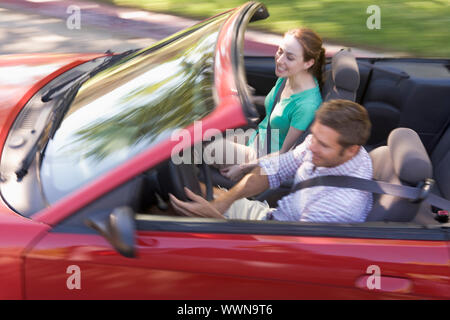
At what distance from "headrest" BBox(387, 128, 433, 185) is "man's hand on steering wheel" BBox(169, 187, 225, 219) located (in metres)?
0.78

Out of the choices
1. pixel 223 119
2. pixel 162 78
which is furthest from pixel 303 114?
pixel 223 119

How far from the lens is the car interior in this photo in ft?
7.28

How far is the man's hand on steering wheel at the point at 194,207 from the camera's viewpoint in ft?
7.35

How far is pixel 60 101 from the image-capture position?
8.72ft

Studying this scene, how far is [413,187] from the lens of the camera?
7.36 feet

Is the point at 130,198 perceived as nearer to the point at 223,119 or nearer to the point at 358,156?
the point at 223,119

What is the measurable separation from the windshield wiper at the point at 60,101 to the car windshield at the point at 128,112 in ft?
0.14

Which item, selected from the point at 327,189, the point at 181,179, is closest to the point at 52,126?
the point at 181,179

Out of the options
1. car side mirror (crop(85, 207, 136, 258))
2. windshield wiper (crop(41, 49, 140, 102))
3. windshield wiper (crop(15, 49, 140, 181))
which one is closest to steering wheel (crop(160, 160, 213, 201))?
car side mirror (crop(85, 207, 136, 258))

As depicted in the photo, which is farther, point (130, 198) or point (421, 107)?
point (421, 107)

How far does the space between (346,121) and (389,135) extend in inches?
21.0

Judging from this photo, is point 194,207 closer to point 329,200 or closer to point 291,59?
point 329,200

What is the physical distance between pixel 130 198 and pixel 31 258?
16.6 inches

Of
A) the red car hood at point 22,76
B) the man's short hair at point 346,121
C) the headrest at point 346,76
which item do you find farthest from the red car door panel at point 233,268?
the headrest at point 346,76
